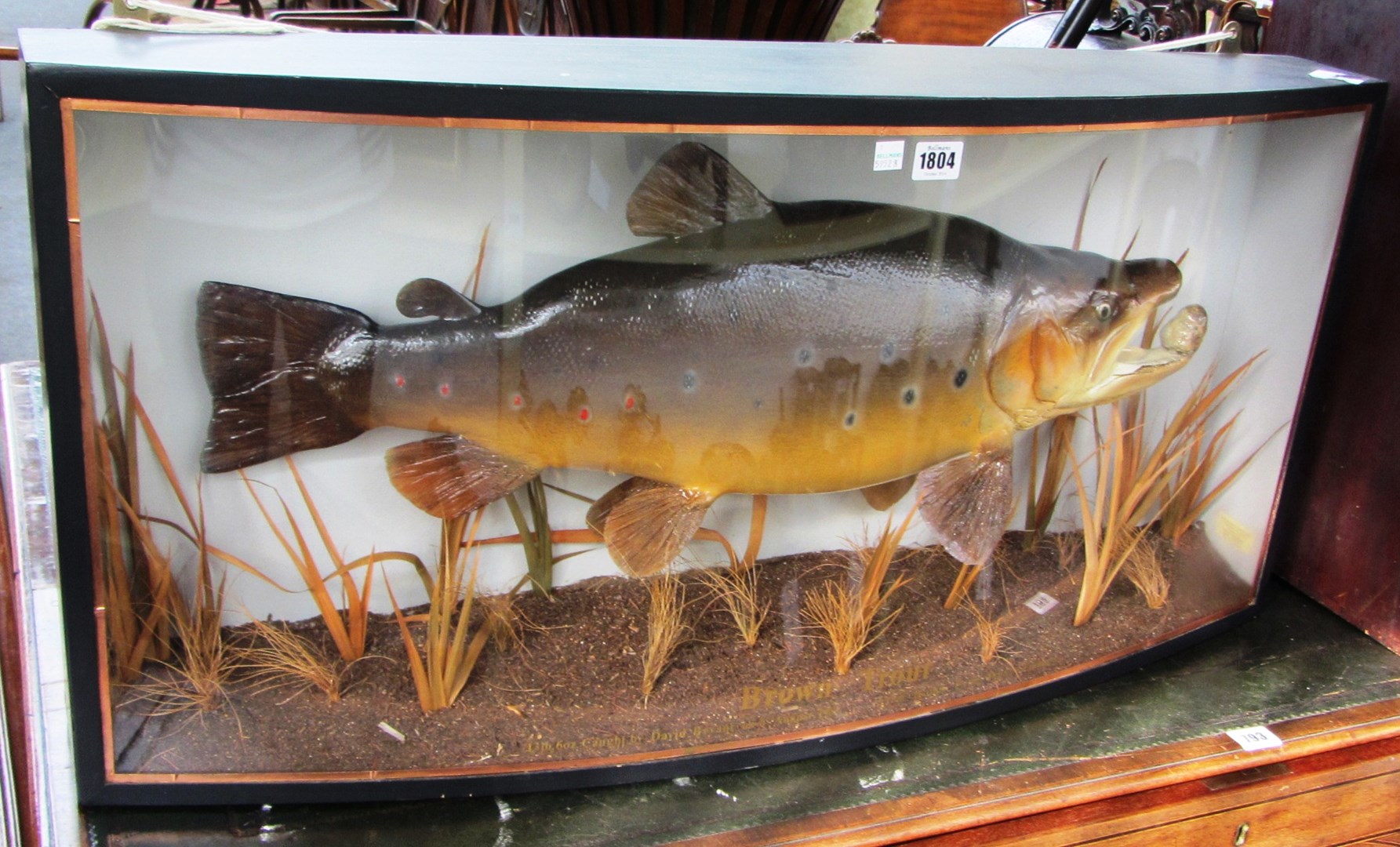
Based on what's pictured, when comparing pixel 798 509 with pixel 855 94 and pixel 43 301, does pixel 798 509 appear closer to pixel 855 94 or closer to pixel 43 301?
pixel 855 94

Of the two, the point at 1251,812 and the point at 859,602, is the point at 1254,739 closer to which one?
the point at 1251,812

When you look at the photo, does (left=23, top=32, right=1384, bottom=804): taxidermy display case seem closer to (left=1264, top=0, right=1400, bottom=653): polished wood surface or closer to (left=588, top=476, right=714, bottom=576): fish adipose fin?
(left=588, top=476, right=714, bottom=576): fish adipose fin

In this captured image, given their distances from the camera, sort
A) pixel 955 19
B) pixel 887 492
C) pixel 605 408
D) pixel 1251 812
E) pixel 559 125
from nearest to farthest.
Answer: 1. pixel 559 125
2. pixel 605 408
3. pixel 887 492
4. pixel 1251 812
5. pixel 955 19

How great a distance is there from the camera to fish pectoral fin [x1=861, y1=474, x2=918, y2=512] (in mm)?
795

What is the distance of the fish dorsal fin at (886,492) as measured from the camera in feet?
2.61

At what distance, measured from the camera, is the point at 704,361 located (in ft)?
2.31

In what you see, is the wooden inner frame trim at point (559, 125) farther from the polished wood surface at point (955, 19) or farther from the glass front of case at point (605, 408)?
the polished wood surface at point (955, 19)

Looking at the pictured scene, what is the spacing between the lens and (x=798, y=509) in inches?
32.0

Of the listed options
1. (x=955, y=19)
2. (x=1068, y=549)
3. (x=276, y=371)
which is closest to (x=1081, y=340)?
(x=1068, y=549)

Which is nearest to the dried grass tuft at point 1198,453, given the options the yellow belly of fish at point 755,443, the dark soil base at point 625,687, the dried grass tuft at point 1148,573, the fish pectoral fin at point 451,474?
the dried grass tuft at point 1148,573

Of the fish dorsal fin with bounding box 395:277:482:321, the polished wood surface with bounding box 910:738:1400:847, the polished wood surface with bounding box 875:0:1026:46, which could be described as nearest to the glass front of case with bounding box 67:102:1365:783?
the fish dorsal fin with bounding box 395:277:482:321

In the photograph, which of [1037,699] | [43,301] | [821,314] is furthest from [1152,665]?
[43,301]

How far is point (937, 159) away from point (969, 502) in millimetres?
265

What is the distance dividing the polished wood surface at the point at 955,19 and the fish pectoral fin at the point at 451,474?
1424 mm
